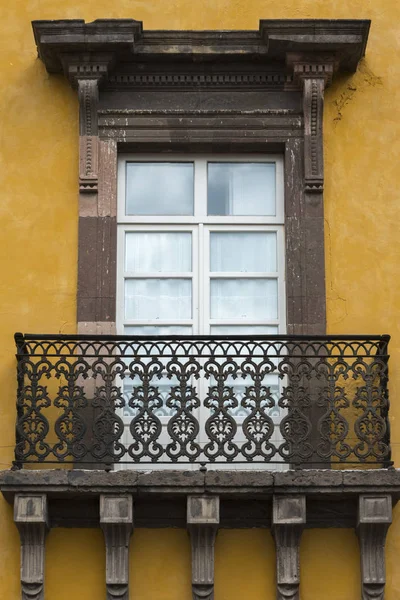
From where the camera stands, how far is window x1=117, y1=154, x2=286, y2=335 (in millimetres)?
14344

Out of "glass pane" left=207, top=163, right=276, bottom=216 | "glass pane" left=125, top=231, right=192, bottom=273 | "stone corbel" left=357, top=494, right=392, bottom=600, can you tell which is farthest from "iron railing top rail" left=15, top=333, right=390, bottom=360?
"glass pane" left=207, top=163, right=276, bottom=216

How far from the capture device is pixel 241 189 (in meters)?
14.7

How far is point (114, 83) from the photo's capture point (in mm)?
14688

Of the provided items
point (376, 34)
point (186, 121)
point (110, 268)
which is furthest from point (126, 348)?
point (376, 34)

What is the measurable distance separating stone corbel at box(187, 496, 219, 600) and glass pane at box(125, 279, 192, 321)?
5.68 feet

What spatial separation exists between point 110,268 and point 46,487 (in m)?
1.94

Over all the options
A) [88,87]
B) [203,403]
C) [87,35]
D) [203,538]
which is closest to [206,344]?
[203,403]

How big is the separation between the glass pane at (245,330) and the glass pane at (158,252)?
1.79 feet

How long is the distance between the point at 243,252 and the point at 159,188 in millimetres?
866

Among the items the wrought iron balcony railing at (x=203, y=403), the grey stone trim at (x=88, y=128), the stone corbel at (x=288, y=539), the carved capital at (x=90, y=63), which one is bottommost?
the stone corbel at (x=288, y=539)

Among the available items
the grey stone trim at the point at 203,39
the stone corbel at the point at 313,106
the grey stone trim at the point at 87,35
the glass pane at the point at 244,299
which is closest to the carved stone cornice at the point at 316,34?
the grey stone trim at the point at 203,39

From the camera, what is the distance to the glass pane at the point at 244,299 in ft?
47.2

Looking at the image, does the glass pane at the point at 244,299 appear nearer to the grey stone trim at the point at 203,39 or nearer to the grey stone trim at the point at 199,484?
the grey stone trim at the point at 199,484

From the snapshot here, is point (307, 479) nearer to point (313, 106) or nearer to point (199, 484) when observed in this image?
point (199, 484)
